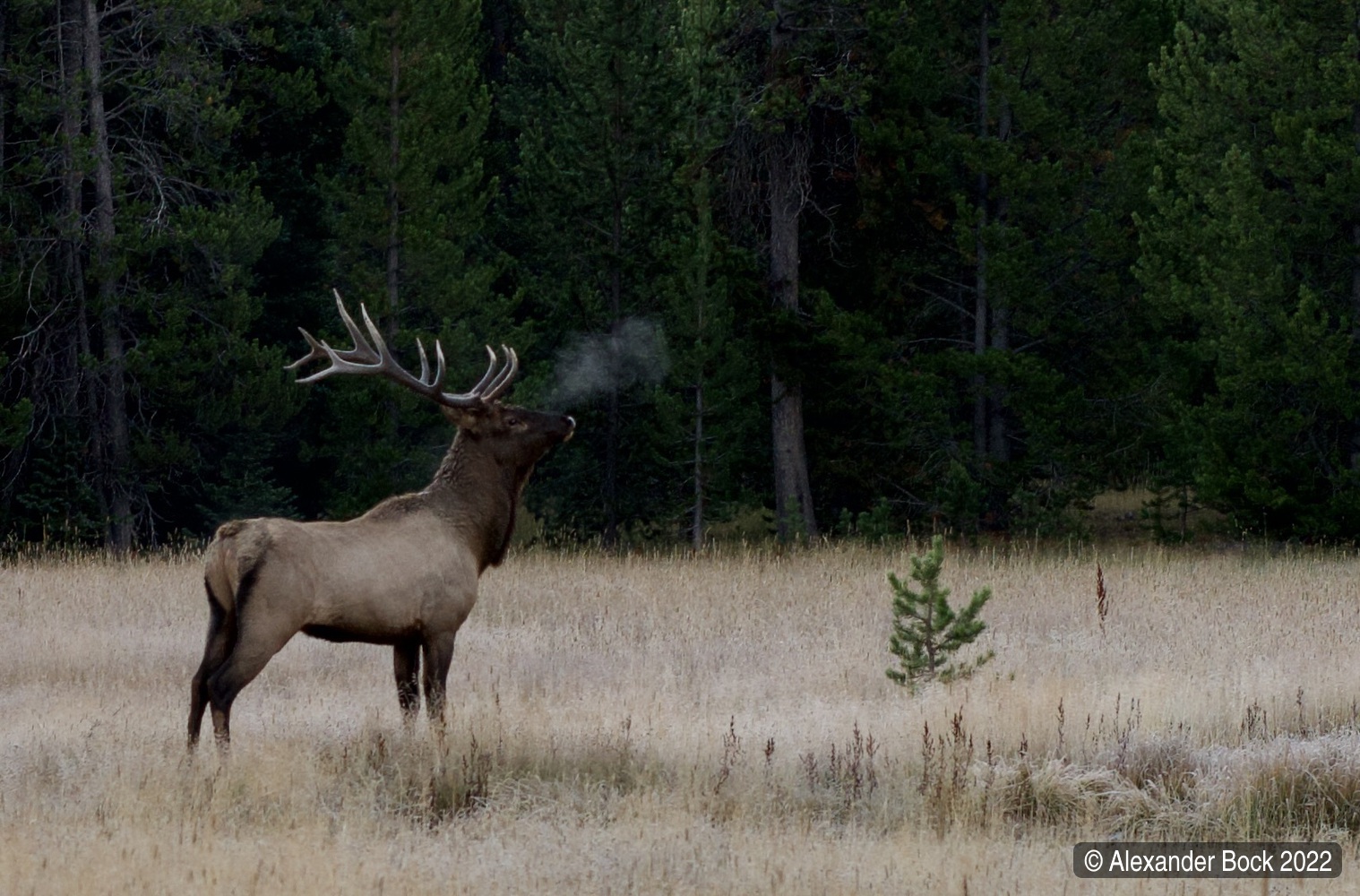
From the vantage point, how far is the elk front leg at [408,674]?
26.5ft

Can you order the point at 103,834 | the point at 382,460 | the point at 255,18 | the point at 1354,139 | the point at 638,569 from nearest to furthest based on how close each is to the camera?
the point at 103,834
the point at 638,569
the point at 1354,139
the point at 382,460
the point at 255,18

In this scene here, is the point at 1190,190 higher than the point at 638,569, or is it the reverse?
the point at 1190,190

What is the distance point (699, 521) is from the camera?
64.9ft

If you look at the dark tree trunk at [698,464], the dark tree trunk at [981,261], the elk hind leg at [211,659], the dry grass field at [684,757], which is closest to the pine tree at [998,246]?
the dark tree trunk at [981,261]

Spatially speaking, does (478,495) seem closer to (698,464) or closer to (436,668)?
(436,668)

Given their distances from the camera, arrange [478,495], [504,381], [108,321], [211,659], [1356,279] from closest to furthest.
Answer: [211,659] → [478,495] → [504,381] → [1356,279] → [108,321]

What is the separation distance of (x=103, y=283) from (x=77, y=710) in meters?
10.2

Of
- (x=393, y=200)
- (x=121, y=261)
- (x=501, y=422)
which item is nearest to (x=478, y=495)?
(x=501, y=422)

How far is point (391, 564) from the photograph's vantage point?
771cm

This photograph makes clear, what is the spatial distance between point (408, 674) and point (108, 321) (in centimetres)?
1136

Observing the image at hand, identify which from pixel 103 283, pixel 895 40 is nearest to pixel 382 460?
pixel 103 283

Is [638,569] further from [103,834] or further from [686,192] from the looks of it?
[103,834]

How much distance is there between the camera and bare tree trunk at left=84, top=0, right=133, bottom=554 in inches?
698

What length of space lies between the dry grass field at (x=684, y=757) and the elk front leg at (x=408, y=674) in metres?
0.22
